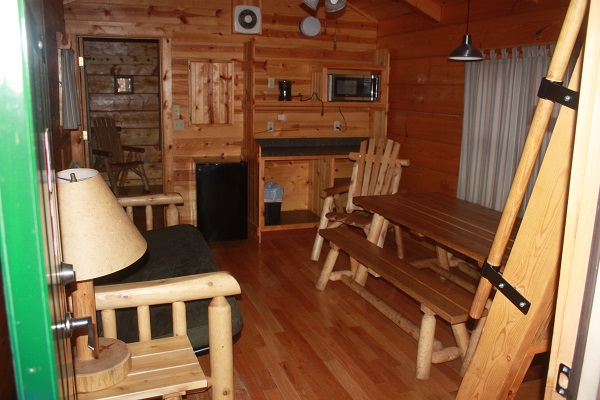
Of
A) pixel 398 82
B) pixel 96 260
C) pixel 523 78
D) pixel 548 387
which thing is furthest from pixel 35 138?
pixel 398 82

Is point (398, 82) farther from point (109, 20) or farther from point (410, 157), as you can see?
point (109, 20)

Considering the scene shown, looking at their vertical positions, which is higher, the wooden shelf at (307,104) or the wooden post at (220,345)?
the wooden shelf at (307,104)

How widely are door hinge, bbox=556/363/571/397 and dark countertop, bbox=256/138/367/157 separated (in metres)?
4.09

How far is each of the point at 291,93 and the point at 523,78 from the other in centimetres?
238

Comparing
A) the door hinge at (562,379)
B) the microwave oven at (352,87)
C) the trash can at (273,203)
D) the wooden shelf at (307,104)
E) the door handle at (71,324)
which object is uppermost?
the microwave oven at (352,87)

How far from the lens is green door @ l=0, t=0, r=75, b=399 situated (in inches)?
26.4

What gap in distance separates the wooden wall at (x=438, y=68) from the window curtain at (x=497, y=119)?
0.15 metres

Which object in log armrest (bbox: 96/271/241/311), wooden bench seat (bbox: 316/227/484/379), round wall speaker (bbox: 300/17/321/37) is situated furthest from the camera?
round wall speaker (bbox: 300/17/321/37)

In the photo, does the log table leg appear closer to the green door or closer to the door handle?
the door handle

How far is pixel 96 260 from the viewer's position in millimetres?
1494

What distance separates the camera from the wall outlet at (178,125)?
5277 millimetres

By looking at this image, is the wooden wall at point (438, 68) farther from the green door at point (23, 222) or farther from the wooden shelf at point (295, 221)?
the green door at point (23, 222)

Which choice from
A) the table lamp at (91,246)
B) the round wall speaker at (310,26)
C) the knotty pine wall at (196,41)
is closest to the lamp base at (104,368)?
the table lamp at (91,246)

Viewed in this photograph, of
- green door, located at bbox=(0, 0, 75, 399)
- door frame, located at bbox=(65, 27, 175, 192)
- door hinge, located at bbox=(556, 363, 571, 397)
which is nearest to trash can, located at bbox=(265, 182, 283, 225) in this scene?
door frame, located at bbox=(65, 27, 175, 192)
